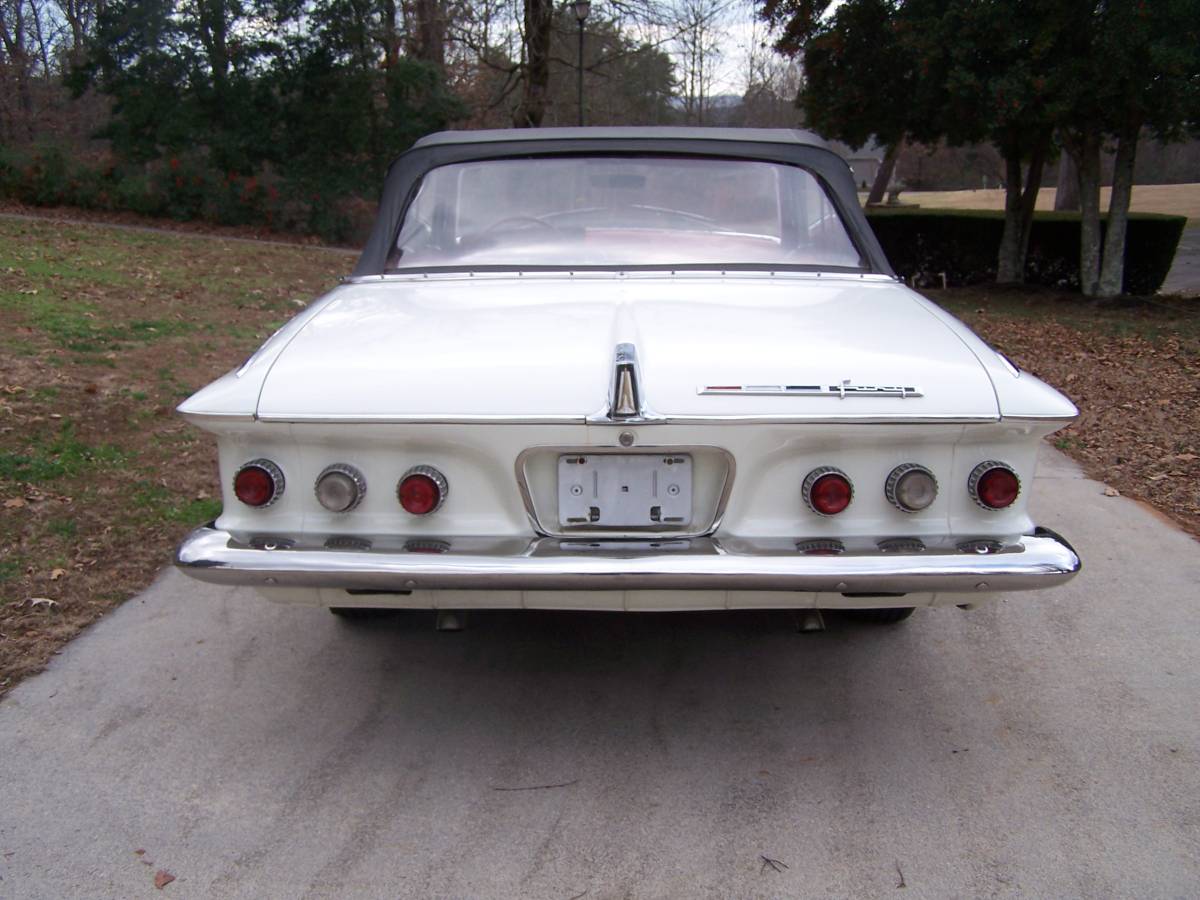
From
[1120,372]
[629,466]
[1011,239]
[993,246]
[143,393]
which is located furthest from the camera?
[993,246]

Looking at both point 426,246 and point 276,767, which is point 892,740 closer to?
point 276,767

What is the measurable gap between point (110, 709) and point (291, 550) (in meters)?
1.10

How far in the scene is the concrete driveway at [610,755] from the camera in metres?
2.53

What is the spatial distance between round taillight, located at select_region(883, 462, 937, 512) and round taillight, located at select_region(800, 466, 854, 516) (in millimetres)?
106

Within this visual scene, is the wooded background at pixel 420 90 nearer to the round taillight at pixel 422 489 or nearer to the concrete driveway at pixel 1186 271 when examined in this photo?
the concrete driveway at pixel 1186 271

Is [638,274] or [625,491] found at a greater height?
[638,274]

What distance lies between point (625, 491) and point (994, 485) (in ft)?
3.15

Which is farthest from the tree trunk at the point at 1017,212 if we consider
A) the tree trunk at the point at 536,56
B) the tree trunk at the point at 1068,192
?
the tree trunk at the point at 1068,192

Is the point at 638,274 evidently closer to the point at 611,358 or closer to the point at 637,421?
the point at 611,358

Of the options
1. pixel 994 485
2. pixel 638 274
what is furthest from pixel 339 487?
pixel 994 485

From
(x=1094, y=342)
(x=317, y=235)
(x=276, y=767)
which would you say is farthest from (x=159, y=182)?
(x=276, y=767)

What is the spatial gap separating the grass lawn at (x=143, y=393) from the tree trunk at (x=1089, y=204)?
343mm

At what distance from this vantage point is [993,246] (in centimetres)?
1599

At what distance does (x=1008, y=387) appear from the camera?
2.68 m
